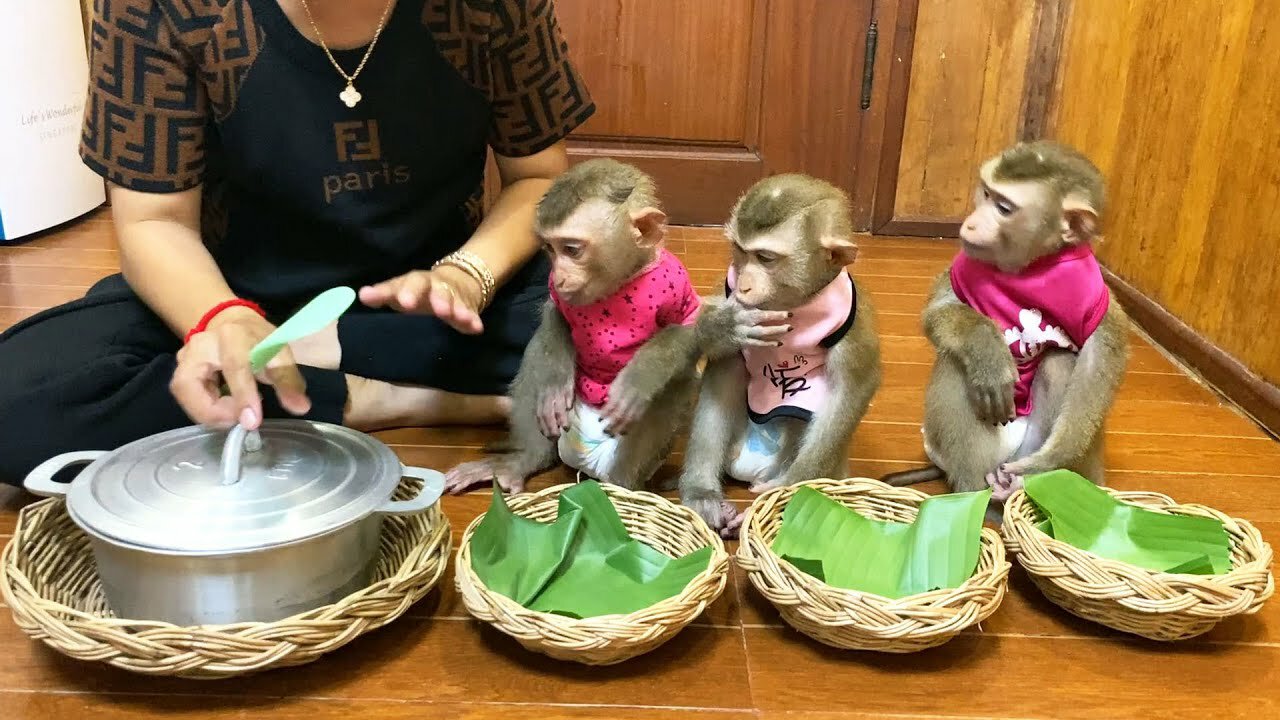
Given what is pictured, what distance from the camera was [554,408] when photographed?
1492 millimetres

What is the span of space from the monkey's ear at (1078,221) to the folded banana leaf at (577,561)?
2.17 ft

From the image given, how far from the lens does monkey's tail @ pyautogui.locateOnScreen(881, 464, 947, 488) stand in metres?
1.63

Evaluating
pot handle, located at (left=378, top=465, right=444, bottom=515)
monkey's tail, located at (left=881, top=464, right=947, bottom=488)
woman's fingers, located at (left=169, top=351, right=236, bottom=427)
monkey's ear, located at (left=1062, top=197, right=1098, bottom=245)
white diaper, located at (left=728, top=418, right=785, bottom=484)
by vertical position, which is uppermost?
monkey's ear, located at (left=1062, top=197, right=1098, bottom=245)

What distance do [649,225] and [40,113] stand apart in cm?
235

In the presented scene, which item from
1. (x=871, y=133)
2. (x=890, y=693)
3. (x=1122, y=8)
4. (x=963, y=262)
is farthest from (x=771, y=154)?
(x=890, y=693)

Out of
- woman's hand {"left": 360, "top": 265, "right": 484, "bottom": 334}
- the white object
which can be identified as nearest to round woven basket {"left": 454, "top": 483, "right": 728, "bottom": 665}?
woman's hand {"left": 360, "top": 265, "right": 484, "bottom": 334}

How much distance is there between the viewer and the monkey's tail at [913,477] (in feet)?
5.36

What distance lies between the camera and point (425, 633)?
1234 mm

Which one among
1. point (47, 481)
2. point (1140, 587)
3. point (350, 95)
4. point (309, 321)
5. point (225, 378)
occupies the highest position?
point (350, 95)

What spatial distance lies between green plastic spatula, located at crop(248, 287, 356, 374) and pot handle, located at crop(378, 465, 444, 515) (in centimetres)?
20

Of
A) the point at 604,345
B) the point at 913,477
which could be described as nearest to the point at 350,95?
the point at 604,345

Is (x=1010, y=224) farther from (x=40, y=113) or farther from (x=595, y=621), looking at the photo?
(x=40, y=113)

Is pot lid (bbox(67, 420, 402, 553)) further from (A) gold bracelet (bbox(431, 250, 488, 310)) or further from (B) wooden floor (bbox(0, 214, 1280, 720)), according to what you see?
(A) gold bracelet (bbox(431, 250, 488, 310))

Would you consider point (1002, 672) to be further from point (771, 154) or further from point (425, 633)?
point (771, 154)
